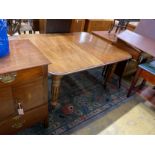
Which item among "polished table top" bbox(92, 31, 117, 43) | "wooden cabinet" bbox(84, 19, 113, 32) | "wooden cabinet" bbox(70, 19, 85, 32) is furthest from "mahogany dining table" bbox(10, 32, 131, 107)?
"wooden cabinet" bbox(84, 19, 113, 32)

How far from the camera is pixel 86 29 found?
3.54 metres

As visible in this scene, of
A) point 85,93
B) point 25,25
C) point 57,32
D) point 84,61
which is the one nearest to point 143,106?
point 85,93

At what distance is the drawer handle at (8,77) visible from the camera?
89 cm

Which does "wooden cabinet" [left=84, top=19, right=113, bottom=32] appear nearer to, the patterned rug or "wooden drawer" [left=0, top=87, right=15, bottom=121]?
the patterned rug

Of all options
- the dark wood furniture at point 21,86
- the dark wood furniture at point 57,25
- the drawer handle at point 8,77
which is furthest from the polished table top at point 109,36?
the drawer handle at point 8,77

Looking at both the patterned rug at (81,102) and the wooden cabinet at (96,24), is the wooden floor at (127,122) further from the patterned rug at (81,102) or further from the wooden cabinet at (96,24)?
the wooden cabinet at (96,24)

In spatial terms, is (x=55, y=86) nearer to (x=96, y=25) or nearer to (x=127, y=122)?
(x=127, y=122)

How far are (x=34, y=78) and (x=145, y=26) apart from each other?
1982 millimetres

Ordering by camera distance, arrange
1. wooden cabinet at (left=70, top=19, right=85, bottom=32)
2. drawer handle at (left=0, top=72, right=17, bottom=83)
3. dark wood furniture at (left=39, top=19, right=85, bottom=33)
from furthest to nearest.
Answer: wooden cabinet at (left=70, top=19, right=85, bottom=32), dark wood furniture at (left=39, top=19, right=85, bottom=33), drawer handle at (left=0, top=72, right=17, bottom=83)

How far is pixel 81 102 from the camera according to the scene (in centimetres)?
192

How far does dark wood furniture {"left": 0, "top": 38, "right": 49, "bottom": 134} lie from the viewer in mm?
929
